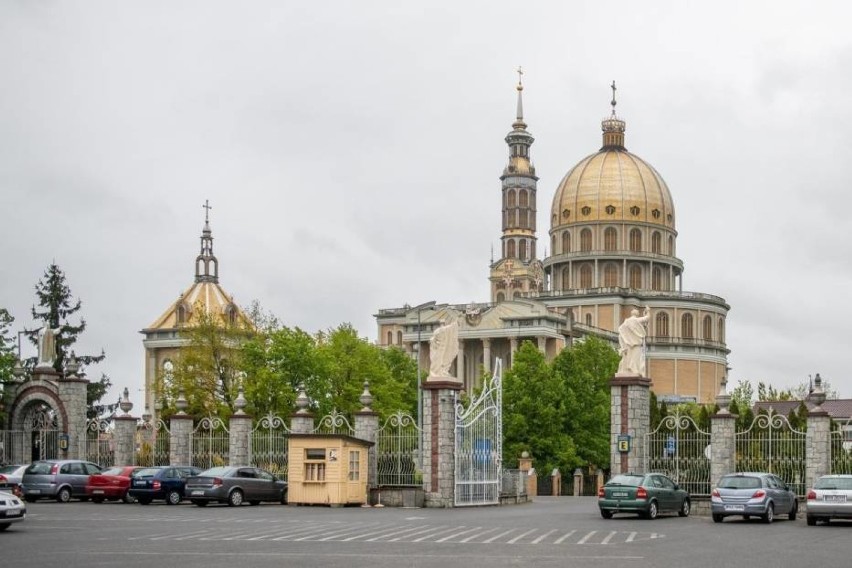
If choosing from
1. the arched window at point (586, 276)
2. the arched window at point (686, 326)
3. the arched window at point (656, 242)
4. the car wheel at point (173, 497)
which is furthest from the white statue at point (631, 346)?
the arched window at point (656, 242)

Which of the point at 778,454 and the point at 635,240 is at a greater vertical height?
the point at 635,240

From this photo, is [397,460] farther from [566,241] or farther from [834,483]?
[566,241]

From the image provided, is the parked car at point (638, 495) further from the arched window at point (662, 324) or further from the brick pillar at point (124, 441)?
the arched window at point (662, 324)

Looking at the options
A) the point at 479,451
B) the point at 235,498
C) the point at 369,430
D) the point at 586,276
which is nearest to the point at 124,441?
the point at 235,498

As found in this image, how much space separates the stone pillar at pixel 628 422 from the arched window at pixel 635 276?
100 m

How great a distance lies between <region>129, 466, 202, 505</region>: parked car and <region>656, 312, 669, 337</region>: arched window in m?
97.4

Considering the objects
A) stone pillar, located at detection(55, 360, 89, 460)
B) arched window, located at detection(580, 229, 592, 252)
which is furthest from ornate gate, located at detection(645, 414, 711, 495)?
arched window, located at detection(580, 229, 592, 252)

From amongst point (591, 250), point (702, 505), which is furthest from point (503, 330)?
point (702, 505)

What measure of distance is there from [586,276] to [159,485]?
100961 mm

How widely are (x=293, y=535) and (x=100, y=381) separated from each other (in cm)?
6147

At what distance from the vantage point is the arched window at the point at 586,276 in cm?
13862

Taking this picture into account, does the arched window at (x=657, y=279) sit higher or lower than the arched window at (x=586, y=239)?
lower

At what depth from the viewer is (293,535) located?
26984 millimetres

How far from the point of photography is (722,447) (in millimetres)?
38188
